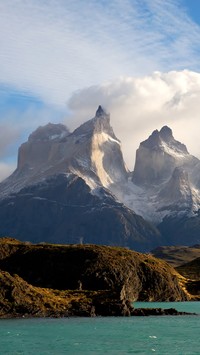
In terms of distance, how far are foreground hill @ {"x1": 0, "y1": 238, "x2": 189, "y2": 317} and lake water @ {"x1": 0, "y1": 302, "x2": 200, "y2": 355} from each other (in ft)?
50.3

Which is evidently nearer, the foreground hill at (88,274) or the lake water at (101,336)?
the lake water at (101,336)

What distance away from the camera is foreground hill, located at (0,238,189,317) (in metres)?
140

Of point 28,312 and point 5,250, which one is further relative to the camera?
point 5,250

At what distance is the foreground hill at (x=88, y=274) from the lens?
14038cm

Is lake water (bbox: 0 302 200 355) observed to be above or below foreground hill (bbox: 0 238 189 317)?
below

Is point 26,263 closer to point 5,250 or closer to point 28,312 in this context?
point 5,250

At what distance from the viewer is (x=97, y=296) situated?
454ft

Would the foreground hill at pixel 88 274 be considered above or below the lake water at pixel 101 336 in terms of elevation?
above

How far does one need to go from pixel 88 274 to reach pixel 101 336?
72.3m

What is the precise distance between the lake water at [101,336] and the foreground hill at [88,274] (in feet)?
50.3

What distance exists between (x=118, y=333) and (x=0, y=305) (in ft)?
96.2

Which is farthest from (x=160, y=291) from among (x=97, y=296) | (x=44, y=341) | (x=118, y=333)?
(x=44, y=341)

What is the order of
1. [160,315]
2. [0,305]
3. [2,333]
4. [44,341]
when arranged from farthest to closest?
[160,315], [0,305], [2,333], [44,341]

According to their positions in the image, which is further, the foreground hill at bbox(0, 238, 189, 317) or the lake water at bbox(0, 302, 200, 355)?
the foreground hill at bbox(0, 238, 189, 317)
